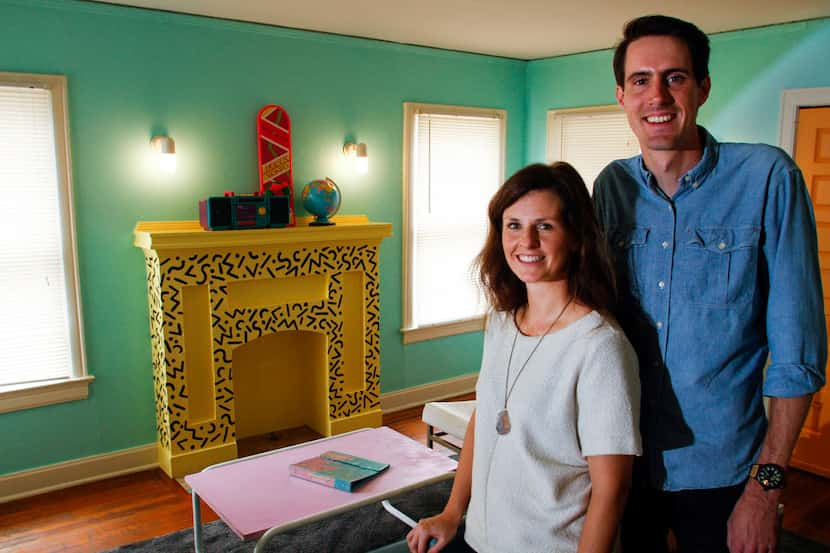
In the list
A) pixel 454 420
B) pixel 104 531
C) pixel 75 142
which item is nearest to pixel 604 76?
pixel 454 420

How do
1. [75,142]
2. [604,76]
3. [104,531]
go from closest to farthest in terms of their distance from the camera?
[104,531], [75,142], [604,76]

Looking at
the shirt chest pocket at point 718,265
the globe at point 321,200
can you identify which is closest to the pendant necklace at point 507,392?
the shirt chest pocket at point 718,265

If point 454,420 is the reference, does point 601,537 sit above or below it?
above

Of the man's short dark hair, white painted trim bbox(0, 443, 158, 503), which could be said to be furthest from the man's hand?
white painted trim bbox(0, 443, 158, 503)

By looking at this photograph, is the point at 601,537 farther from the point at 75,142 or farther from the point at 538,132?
the point at 538,132

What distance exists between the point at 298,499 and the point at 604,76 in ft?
11.9

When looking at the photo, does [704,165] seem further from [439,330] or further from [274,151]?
[439,330]

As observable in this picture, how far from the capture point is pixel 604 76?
15.4 ft

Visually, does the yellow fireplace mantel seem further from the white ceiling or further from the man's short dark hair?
the man's short dark hair

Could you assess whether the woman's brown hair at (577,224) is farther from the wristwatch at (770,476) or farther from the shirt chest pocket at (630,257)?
the wristwatch at (770,476)

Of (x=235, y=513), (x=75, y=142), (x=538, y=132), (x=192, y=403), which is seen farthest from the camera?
(x=538, y=132)

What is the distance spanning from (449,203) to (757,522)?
3.83m

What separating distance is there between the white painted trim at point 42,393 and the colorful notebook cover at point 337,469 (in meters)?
1.64

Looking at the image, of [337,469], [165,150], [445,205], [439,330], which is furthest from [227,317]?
[445,205]
